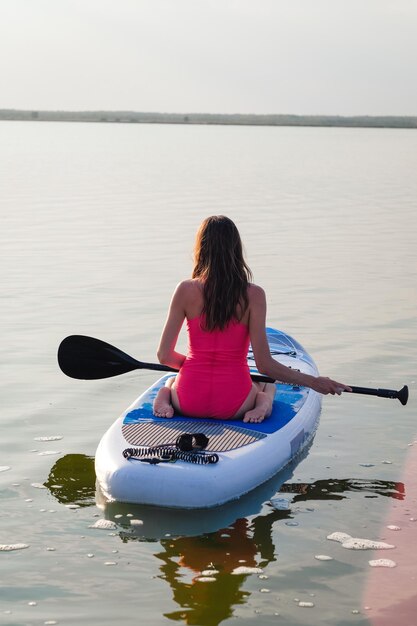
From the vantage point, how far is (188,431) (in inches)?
249

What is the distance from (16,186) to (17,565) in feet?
89.1

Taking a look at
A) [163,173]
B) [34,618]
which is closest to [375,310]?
[34,618]

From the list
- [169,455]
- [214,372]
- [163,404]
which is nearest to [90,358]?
[163,404]

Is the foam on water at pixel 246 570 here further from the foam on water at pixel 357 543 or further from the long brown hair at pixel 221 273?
the long brown hair at pixel 221 273

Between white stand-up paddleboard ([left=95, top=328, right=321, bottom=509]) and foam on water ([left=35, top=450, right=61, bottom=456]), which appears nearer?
white stand-up paddleboard ([left=95, top=328, right=321, bottom=509])

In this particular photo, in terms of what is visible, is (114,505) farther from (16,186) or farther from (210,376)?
(16,186)

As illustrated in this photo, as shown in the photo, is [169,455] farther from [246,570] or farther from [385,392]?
[385,392]

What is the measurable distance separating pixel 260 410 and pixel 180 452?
89 cm

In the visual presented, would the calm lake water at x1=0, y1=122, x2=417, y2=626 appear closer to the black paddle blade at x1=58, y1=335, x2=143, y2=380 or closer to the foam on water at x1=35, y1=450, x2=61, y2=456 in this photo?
the foam on water at x1=35, y1=450, x2=61, y2=456

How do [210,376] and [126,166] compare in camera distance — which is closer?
[210,376]

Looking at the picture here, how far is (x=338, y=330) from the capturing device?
11.1m

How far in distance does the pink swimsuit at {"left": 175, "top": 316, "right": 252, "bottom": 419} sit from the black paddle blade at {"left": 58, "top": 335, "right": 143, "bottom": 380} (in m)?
0.96

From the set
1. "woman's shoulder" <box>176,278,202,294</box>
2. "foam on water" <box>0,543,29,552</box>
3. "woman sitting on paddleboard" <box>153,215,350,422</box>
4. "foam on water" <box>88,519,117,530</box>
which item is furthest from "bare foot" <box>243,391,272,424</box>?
"foam on water" <box>0,543,29,552</box>

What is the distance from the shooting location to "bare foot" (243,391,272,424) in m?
6.58
